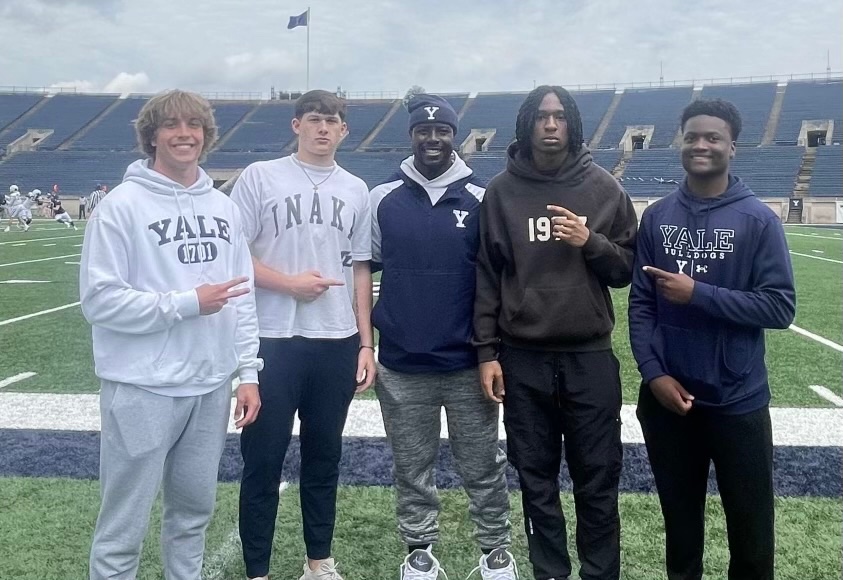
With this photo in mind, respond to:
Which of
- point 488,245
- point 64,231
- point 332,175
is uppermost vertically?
point 332,175

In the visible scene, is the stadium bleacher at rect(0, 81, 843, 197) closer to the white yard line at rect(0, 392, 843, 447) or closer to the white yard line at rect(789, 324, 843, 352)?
the white yard line at rect(789, 324, 843, 352)

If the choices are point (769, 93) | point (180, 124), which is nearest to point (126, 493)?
point (180, 124)

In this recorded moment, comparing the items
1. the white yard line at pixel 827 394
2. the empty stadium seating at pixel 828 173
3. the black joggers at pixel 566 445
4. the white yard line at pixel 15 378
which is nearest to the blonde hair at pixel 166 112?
the black joggers at pixel 566 445

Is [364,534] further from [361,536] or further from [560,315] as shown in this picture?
Answer: [560,315]

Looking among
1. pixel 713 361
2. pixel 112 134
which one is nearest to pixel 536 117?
pixel 713 361

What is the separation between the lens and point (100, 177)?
117 feet

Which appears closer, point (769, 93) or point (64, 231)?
point (64, 231)

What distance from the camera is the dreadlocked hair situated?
2.34 m

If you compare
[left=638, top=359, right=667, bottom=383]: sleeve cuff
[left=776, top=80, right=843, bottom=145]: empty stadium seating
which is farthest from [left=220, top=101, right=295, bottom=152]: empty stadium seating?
[left=638, top=359, right=667, bottom=383]: sleeve cuff

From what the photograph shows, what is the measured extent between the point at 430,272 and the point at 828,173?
33.9 m

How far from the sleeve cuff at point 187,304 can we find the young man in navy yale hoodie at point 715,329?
51.1 inches

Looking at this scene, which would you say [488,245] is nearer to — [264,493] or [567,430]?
A: [567,430]

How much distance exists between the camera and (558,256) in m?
2.33

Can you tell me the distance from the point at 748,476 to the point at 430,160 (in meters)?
1.40
